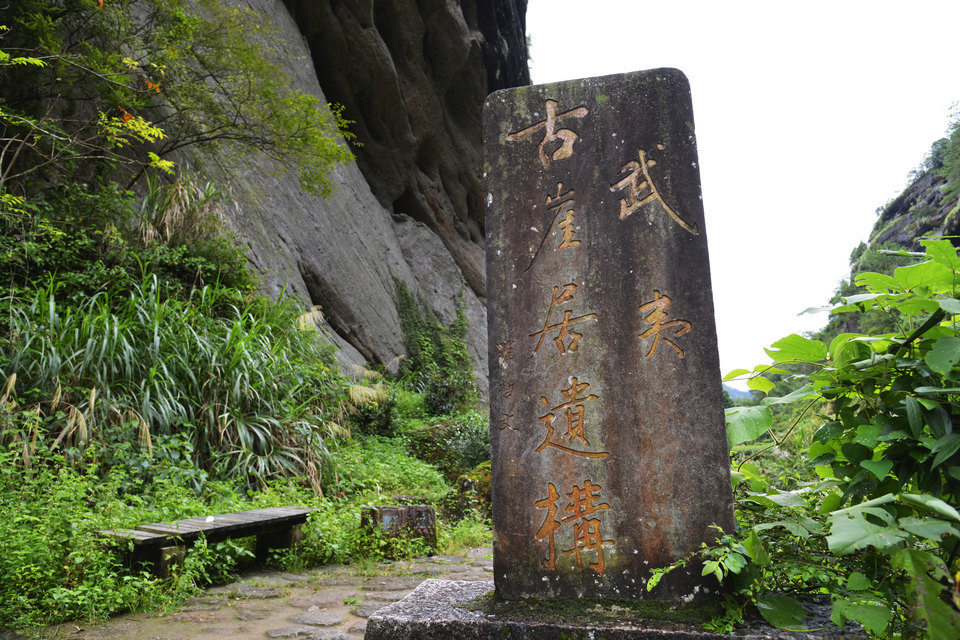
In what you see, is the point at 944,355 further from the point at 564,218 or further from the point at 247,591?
the point at 247,591

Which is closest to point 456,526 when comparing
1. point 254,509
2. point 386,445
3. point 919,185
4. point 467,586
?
point 254,509

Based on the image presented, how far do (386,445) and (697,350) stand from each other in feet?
20.3

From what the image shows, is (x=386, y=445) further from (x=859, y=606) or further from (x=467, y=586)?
(x=859, y=606)

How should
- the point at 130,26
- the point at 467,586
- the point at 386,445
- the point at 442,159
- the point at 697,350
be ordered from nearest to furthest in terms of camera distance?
the point at 697,350
the point at 467,586
the point at 130,26
the point at 386,445
the point at 442,159

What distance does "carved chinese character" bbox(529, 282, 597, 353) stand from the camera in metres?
2.10

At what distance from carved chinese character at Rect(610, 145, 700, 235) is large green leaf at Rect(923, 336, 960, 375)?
0.92 m

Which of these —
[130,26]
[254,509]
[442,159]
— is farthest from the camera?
[442,159]

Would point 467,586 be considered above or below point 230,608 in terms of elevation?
above

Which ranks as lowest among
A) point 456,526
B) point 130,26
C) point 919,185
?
point 456,526

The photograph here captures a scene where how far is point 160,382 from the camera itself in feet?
15.7

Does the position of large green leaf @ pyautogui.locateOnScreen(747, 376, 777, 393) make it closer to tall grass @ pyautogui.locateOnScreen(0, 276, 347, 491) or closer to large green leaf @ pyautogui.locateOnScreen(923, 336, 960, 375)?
large green leaf @ pyautogui.locateOnScreen(923, 336, 960, 375)

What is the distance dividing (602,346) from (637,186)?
0.61 m

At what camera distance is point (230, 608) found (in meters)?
2.95

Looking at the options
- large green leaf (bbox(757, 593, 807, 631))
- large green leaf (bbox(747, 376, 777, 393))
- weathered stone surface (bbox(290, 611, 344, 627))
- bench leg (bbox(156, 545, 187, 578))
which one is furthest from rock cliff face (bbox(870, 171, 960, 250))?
bench leg (bbox(156, 545, 187, 578))
